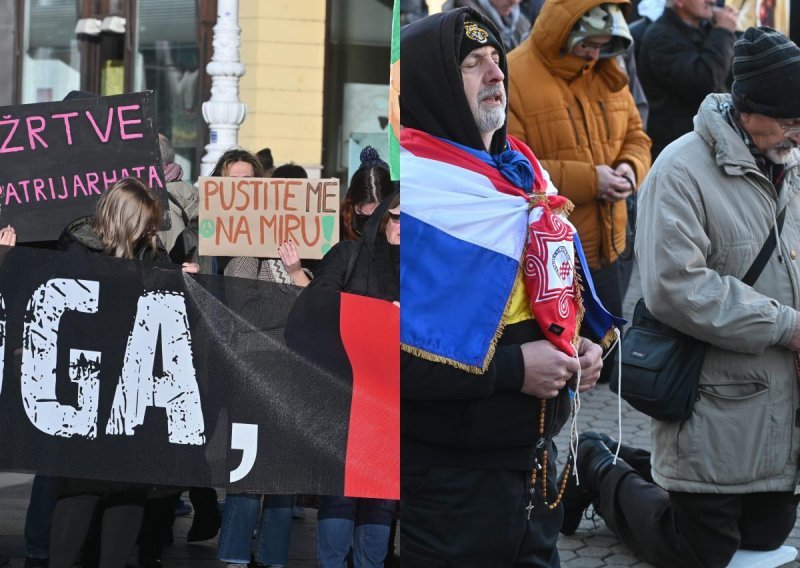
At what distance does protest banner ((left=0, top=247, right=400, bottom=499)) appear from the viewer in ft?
13.2

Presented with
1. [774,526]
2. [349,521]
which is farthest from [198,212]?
[774,526]

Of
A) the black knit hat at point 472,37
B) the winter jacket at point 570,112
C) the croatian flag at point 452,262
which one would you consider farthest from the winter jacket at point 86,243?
the winter jacket at point 570,112

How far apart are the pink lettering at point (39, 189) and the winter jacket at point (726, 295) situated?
201 cm

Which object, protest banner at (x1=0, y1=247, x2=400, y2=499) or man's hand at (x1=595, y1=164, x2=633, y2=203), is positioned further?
man's hand at (x1=595, y1=164, x2=633, y2=203)

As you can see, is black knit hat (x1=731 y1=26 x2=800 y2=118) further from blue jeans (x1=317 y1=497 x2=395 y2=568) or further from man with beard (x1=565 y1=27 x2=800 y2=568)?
blue jeans (x1=317 y1=497 x2=395 y2=568)

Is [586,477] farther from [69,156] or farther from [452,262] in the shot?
[69,156]

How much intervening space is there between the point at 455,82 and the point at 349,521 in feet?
4.18

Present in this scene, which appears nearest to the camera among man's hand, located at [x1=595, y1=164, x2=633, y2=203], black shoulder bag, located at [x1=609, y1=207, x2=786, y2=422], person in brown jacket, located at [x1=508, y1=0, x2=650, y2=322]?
black shoulder bag, located at [x1=609, y1=207, x2=786, y2=422]

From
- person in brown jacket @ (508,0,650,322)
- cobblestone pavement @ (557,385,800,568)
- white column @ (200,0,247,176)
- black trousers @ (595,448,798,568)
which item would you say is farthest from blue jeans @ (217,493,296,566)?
white column @ (200,0,247,176)

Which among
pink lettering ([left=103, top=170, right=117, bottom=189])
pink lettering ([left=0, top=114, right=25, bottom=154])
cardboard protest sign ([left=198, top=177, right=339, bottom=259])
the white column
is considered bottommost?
cardboard protest sign ([left=198, top=177, right=339, bottom=259])

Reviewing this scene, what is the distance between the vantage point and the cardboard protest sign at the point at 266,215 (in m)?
4.31

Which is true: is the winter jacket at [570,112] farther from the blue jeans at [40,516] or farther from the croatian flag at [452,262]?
the blue jeans at [40,516]

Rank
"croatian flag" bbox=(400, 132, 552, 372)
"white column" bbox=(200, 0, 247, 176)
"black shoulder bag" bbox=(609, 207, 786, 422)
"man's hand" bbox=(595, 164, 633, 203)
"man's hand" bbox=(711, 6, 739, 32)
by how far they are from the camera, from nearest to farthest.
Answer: "croatian flag" bbox=(400, 132, 552, 372), "black shoulder bag" bbox=(609, 207, 786, 422), "man's hand" bbox=(595, 164, 633, 203), "white column" bbox=(200, 0, 247, 176), "man's hand" bbox=(711, 6, 739, 32)

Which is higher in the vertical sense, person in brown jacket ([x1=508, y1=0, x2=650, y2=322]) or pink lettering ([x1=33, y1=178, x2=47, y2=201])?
person in brown jacket ([x1=508, y1=0, x2=650, y2=322])
